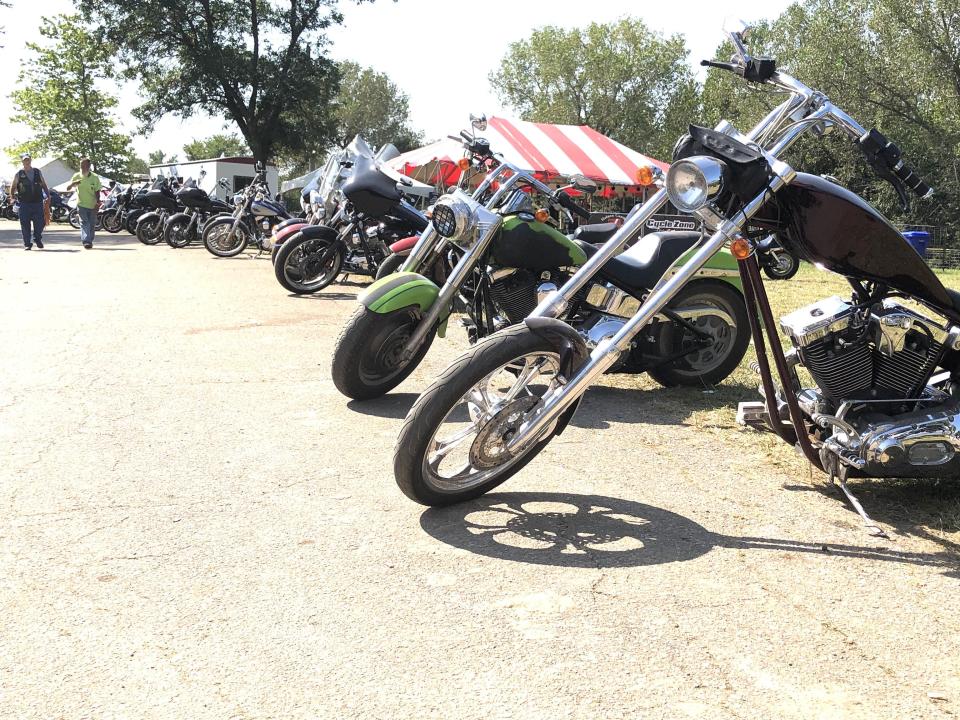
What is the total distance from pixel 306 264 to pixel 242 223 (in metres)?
5.93

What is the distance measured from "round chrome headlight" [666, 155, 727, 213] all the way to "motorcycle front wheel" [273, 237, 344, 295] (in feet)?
24.1

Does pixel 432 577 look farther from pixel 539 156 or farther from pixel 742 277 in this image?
pixel 539 156

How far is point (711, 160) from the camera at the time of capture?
10.6 ft

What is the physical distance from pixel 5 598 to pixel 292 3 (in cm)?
3610

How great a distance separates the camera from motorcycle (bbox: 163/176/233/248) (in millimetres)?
18391

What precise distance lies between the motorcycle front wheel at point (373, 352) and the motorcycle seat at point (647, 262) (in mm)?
1133

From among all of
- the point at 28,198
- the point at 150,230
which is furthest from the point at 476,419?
the point at 150,230

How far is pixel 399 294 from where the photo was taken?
4969 millimetres

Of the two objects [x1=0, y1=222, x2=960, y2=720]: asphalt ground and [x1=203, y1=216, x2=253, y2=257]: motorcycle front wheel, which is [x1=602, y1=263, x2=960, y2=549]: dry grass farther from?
[x1=203, y1=216, x2=253, y2=257]: motorcycle front wheel

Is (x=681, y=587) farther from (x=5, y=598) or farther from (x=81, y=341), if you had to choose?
(x=81, y=341)

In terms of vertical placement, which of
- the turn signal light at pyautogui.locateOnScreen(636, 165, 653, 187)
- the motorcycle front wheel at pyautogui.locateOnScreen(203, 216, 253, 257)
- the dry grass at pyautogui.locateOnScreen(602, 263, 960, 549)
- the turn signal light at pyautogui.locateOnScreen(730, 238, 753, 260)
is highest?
the turn signal light at pyautogui.locateOnScreen(636, 165, 653, 187)

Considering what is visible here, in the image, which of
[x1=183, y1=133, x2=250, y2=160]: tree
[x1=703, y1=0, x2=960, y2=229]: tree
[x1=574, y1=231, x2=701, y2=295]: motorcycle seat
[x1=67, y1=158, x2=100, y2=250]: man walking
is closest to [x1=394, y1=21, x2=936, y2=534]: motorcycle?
[x1=574, y1=231, x2=701, y2=295]: motorcycle seat

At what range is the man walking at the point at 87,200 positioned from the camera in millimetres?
18109

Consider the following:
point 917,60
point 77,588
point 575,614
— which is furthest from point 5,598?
point 917,60
